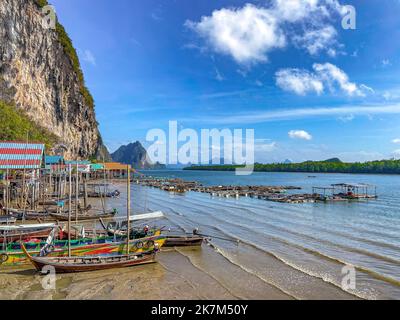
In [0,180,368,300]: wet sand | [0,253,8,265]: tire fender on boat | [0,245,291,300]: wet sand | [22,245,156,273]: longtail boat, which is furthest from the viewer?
[0,253,8,265]: tire fender on boat

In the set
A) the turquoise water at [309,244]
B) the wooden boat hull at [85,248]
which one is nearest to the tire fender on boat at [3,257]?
the wooden boat hull at [85,248]

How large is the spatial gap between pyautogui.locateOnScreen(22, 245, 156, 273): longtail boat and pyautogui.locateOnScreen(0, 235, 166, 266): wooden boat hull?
2.95ft

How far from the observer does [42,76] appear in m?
83.6

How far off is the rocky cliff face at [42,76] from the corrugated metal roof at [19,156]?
29412 mm

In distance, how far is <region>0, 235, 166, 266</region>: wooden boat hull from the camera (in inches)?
786

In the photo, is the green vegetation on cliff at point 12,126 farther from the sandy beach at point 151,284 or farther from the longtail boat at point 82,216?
the sandy beach at point 151,284

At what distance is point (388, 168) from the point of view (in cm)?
18438

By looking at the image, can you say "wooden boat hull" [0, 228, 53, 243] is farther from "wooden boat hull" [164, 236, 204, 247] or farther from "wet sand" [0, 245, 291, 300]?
"wooden boat hull" [164, 236, 204, 247]

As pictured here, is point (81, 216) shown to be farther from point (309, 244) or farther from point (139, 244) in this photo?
point (309, 244)

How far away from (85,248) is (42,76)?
75.7m

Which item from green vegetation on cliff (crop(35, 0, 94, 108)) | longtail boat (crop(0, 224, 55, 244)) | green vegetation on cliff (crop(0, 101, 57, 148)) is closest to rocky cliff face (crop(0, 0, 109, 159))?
green vegetation on cliff (crop(35, 0, 94, 108))

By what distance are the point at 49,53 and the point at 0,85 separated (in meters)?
26.9
